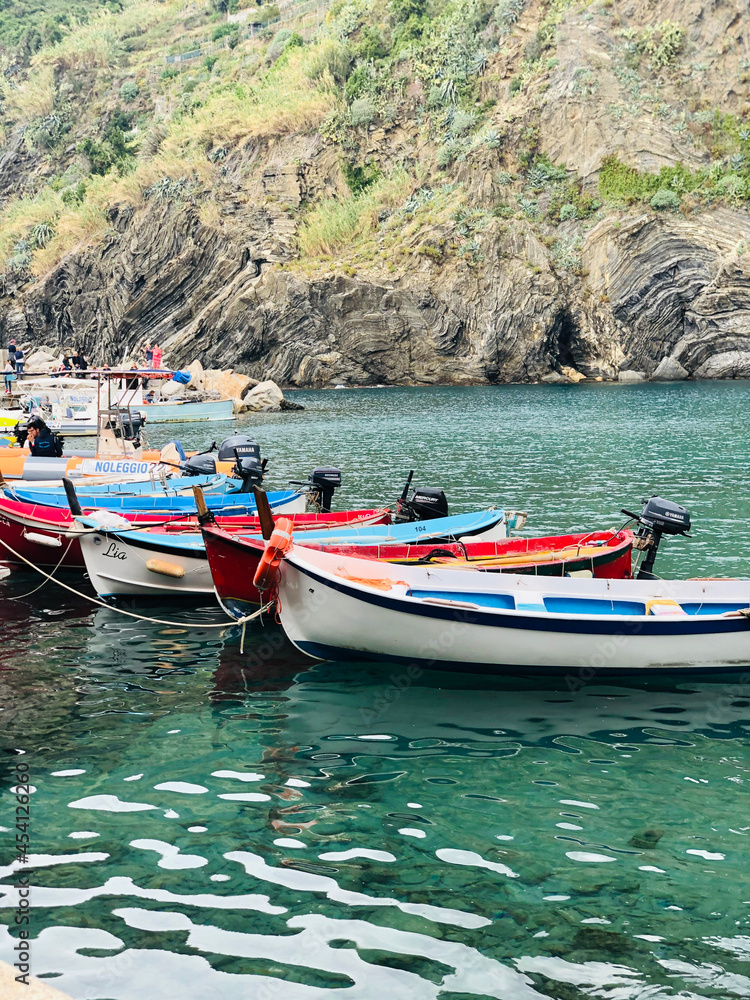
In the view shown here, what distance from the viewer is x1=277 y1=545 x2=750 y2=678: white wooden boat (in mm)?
9898

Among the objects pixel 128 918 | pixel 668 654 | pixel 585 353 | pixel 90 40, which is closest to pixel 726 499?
pixel 668 654

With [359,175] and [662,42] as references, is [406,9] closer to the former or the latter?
[359,175]

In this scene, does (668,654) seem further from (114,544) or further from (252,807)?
(114,544)

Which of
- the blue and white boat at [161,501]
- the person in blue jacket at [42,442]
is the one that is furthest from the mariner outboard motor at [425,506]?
the person in blue jacket at [42,442]

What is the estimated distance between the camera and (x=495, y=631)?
32.6 feet

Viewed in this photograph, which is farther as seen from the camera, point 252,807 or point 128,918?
point 252,807

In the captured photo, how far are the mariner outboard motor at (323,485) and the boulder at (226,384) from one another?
132 ft

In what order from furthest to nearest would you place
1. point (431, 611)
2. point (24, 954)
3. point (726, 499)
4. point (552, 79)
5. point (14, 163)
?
point (14, 163) < point (552, 79) < point (726, 499) < point (431, 611) < point (24, 954)

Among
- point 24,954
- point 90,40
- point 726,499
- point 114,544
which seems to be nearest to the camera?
point 24,954

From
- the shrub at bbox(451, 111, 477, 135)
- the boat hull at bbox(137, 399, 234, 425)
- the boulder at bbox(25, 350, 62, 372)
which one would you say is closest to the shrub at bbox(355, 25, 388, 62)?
the shrub at bbox(451, 111, 477, 135)

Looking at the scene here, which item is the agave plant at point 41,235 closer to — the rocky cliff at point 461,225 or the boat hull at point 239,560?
the rocky cliff at point 461,225

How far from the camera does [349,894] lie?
238 inches

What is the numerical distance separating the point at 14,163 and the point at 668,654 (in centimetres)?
11276

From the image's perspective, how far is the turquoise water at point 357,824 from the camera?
5.36 metres
